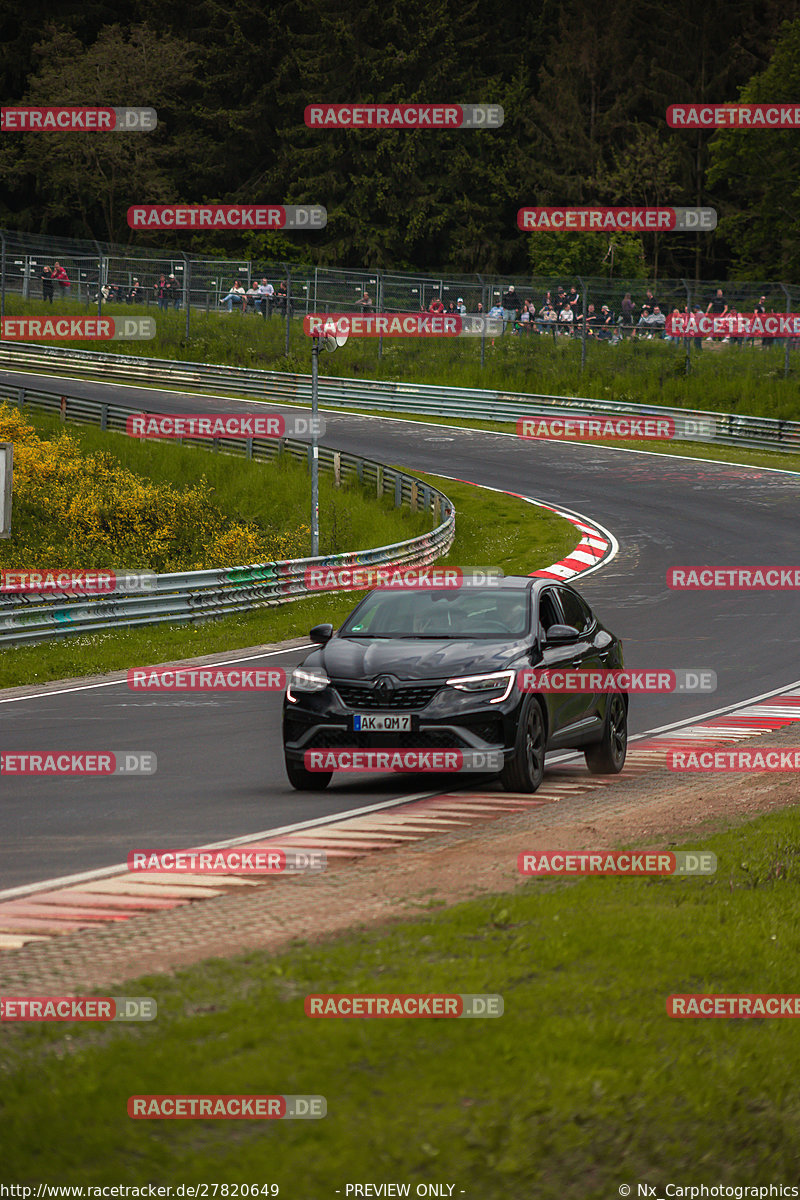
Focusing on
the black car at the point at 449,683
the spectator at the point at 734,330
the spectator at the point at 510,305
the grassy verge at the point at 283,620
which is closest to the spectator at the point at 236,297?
the spectator at the point at 510,305

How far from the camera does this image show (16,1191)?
A: 165 inches

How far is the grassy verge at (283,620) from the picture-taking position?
20641mm

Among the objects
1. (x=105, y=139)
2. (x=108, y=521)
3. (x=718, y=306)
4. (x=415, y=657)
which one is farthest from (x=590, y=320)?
(x=105, y=139)

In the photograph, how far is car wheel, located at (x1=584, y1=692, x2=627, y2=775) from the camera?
1301 centimetres

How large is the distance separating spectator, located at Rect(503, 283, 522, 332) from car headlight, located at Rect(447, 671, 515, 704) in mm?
42785

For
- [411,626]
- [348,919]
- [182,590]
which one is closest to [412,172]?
[182,590]

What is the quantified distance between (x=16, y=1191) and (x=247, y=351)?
2234 inches

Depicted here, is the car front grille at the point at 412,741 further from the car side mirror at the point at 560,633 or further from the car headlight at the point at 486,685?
the car side mirror at the point at 560,633

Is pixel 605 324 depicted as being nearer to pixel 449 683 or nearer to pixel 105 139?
pixel 449 683

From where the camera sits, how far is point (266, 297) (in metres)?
57.2

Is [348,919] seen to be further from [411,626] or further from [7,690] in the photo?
[7,690]

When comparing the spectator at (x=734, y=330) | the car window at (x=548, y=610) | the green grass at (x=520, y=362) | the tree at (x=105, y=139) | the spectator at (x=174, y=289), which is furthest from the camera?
the tree at (x=105, y=139)

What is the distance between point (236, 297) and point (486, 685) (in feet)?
158

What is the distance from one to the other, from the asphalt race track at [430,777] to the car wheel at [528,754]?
0.76m
